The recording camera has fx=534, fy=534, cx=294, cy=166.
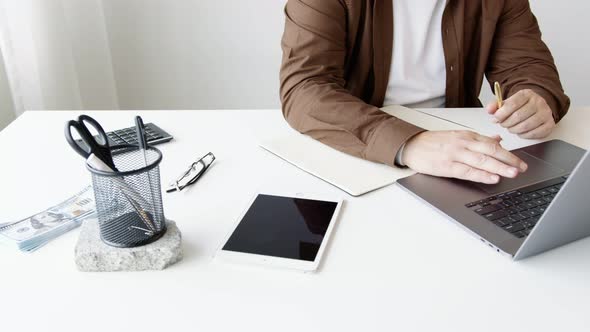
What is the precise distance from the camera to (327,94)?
42.4 inches

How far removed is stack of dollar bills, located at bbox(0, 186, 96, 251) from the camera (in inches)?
28.1

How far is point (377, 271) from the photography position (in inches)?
25.8

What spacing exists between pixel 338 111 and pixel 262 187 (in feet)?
0.86

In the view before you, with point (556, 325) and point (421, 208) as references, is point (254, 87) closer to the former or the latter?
point (421, 208)

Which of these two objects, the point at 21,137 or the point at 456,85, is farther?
the point at 456,85

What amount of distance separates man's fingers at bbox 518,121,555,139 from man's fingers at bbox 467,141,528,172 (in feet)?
0.66

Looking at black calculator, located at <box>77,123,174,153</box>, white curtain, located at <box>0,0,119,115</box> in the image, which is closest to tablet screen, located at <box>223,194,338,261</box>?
black calculator, located at <box>77,123,174,153</box>

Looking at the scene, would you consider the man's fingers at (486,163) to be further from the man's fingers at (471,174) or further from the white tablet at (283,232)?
the white tablet at (283,232)

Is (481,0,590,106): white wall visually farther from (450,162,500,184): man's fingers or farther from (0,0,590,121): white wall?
(450,162,500,184): man's fingers

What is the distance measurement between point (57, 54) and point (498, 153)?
4.75 ft

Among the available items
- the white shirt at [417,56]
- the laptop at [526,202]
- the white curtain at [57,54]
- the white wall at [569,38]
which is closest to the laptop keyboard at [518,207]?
the laptop at [526,202]

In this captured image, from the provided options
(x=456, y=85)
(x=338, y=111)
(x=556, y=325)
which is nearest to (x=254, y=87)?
A: (x=456, y=85)

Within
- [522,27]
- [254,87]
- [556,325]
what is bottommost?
[254,87]

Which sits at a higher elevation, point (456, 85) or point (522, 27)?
point (522, 27)
